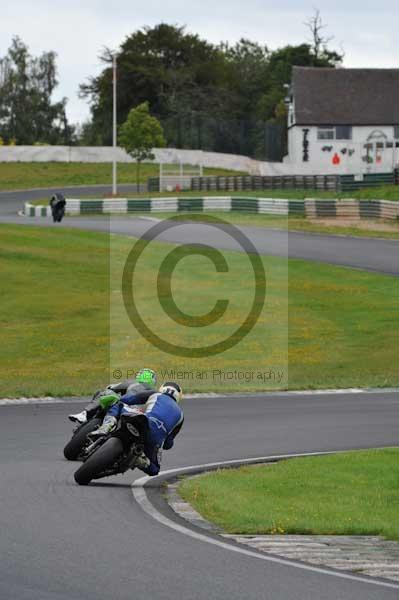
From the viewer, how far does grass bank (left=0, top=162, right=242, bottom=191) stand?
8715 centimetres

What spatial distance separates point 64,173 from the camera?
300 feet

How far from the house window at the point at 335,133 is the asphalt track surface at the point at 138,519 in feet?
226

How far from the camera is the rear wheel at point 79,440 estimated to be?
A: 14.0m

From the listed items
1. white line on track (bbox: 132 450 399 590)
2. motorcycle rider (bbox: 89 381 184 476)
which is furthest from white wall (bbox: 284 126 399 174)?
motorcycle rider (bbox: 89 381 184 476)

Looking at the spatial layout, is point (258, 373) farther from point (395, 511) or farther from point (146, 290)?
point (395, 511)

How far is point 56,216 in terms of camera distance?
55.5 metres

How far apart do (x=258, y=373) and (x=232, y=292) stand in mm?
10144

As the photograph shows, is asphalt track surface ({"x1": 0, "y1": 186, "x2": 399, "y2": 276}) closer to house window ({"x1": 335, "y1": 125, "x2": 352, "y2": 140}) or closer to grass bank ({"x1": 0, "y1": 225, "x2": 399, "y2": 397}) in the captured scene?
grass bank ({"x1": 0, "y1": 225, "x2": 399, "y2": 397})

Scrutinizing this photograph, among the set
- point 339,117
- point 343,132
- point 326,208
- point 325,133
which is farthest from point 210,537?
point 339,117

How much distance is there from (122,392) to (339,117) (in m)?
76.8

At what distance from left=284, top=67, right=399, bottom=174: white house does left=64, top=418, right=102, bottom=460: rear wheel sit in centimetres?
7195

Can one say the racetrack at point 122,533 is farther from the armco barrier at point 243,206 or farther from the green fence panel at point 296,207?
the green fence panel at point 296,207

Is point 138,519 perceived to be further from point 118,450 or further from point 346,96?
point 346,96

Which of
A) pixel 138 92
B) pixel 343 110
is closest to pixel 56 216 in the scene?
pixel 343 110
